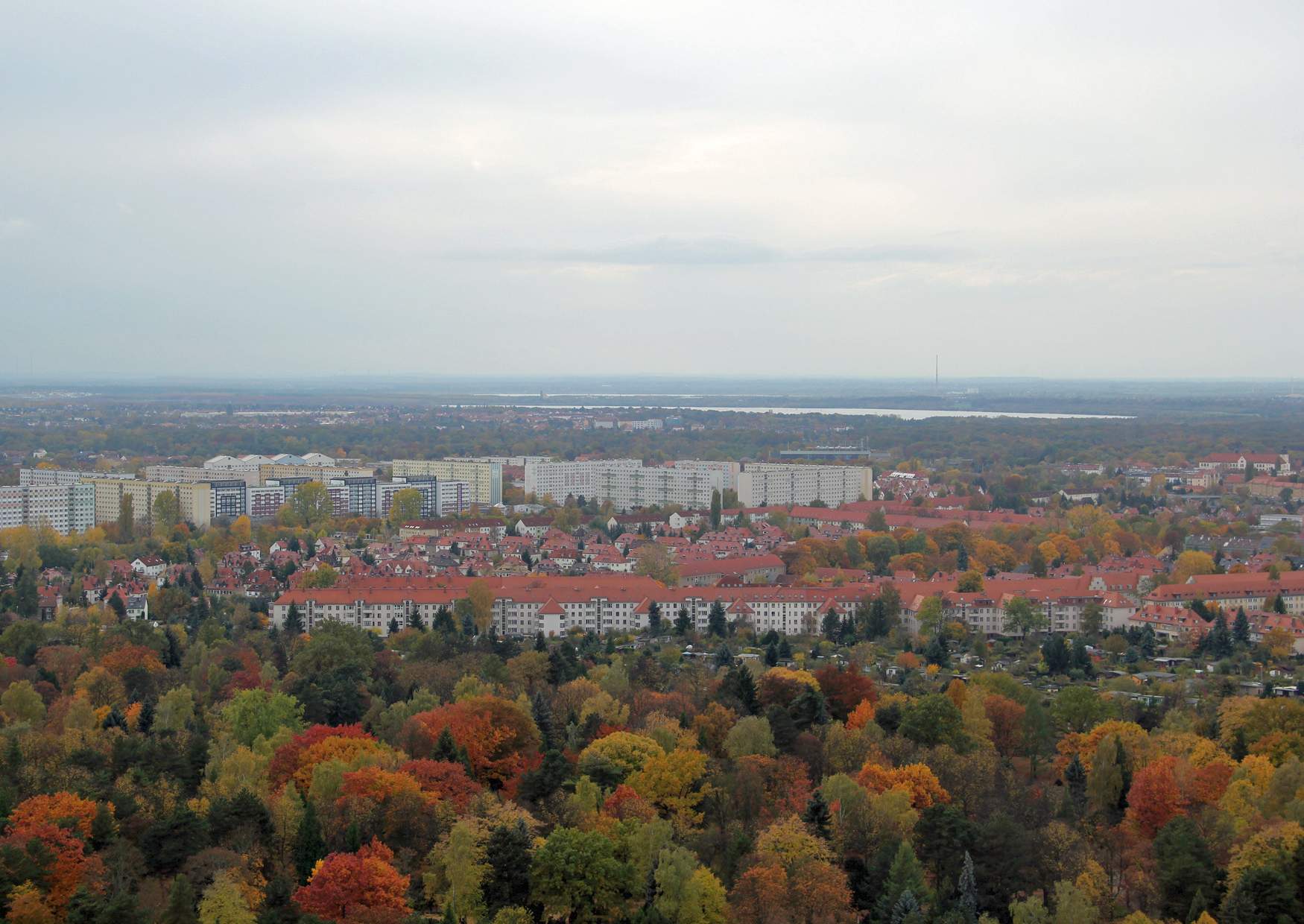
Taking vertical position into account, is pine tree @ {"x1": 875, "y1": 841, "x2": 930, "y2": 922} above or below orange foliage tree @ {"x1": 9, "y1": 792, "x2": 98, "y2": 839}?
below

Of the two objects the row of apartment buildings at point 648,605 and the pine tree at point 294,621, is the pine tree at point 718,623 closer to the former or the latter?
the row of apartment buildings at point 648,605

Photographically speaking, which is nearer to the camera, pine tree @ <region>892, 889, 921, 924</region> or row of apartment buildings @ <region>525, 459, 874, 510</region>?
pine tree @ <region>892, 889, 921, 924</region>

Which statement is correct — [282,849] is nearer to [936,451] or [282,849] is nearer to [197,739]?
[197,739]

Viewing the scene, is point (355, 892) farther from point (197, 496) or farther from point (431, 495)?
point (431, 495)

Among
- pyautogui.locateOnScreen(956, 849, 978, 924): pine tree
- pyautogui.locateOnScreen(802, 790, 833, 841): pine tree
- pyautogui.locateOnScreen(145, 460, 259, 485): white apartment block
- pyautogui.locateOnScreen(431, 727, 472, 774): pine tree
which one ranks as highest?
pyautogui.locateOnScreen(145, 460, 259, 485): white apartment block

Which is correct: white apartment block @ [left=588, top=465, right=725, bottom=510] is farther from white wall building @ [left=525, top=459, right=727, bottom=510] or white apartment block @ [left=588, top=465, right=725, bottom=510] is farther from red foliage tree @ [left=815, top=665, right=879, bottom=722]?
red foliage tree @ [left=815, top=665, right=879, bottom=722]

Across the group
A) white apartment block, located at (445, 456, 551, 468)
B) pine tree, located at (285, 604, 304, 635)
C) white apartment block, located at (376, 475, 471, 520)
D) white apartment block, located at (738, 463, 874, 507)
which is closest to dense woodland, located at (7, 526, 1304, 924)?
pine tree, located at (285, 604, 304, 635)

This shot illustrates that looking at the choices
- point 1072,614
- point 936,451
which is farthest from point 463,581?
point 936,451

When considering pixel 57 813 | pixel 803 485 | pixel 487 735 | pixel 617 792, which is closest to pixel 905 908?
pixel 617 792
